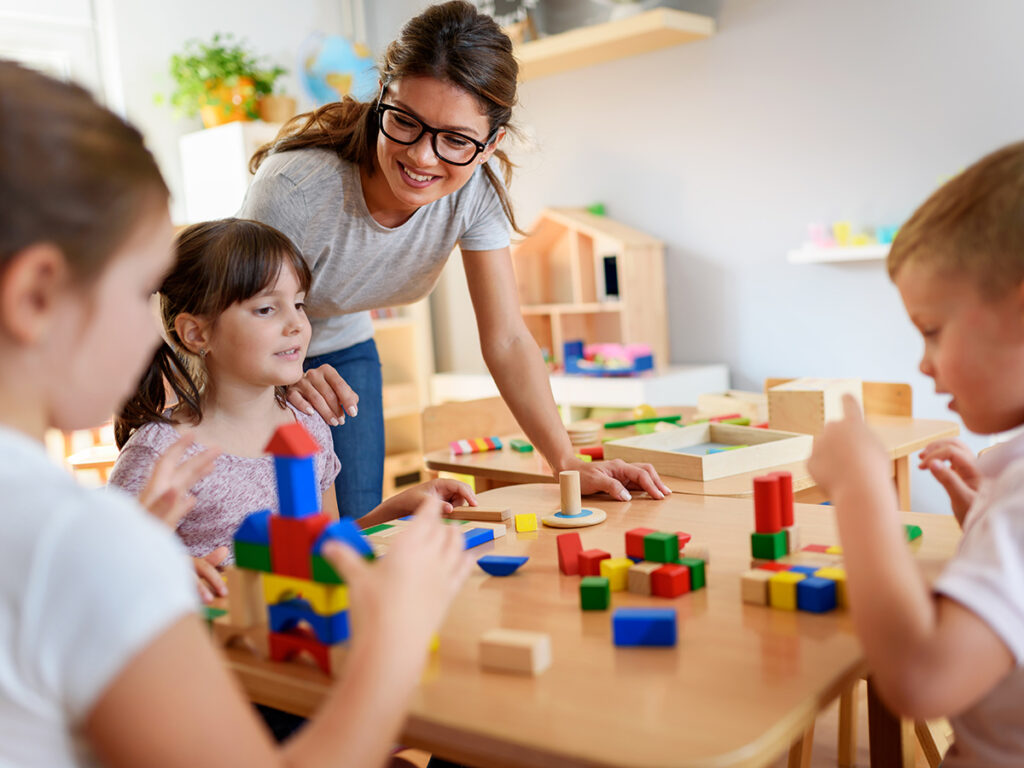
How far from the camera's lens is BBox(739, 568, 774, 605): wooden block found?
97 cm

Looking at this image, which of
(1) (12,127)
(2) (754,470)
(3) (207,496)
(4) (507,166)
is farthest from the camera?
(4) (507,166)

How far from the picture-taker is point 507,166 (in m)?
1.97

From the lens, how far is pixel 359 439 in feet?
6.80

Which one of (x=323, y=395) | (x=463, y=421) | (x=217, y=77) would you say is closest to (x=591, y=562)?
(x=323, y=395)

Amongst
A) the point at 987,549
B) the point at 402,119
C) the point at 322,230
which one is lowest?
the point at 987,549

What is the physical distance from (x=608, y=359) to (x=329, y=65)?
189 centimetres

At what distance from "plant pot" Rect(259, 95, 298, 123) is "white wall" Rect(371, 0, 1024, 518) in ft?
3.83

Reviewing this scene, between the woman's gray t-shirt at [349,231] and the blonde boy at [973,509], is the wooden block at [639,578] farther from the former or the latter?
the woman's gray t-shirt at [349,231]

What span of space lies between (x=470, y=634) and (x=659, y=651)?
19 centimetres

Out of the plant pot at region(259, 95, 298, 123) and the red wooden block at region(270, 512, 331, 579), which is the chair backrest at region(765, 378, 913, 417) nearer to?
the red wooden block at region(270, 512, 331, 579)

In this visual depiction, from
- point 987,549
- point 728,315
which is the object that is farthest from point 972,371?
point 728,315

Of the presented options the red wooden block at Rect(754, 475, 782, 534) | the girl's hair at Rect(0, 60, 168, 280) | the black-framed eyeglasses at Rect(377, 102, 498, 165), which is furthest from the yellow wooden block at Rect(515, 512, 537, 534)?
the girl's hair at Rect(0, 60, 168, 280)

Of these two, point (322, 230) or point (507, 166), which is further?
point (507, 166)

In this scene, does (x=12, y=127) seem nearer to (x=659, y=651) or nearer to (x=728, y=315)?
(x=659, y=651)
